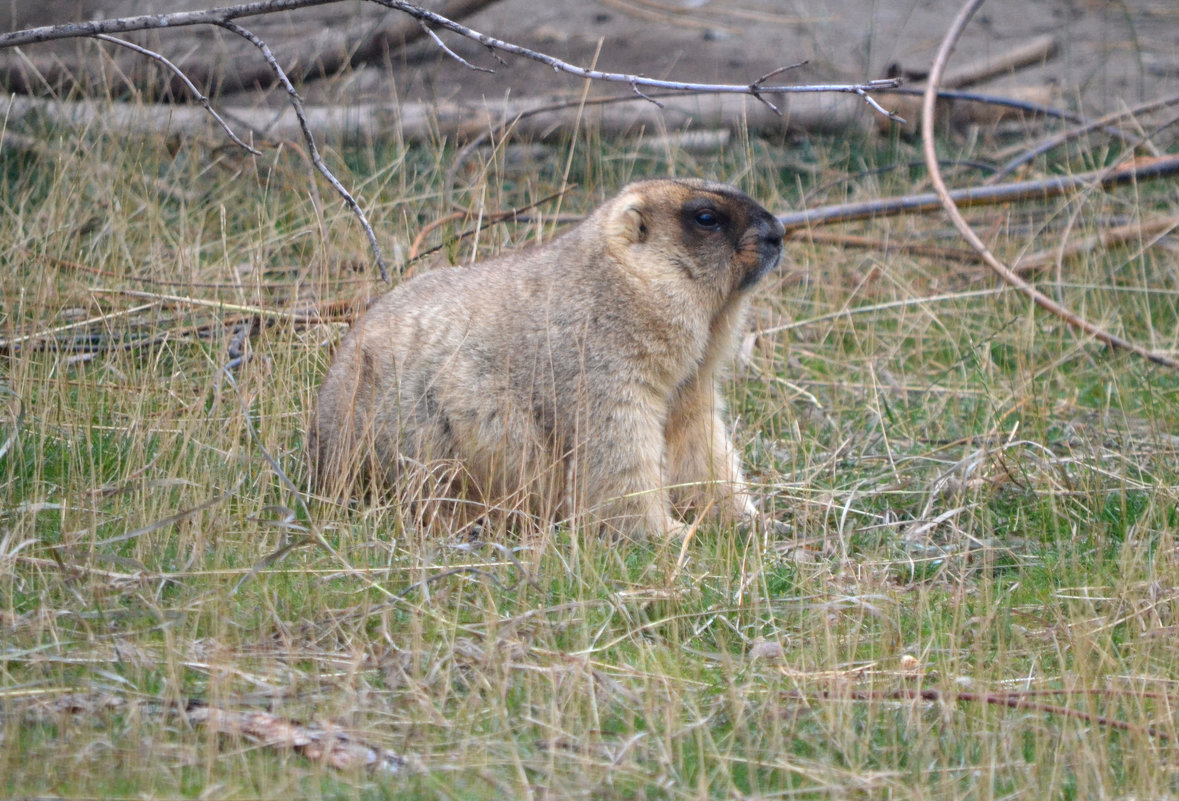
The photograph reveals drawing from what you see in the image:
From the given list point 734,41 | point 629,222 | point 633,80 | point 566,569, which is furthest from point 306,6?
point 734,41

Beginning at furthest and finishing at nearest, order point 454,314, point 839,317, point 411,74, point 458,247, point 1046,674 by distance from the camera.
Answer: point 411,74
point 839,317
point 458,247
point 454,314
point 1046,674

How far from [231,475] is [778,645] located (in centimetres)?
239

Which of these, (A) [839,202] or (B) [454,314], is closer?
(B) [454,314]

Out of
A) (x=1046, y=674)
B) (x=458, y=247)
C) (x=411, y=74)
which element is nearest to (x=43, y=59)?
Answer: (x=411, y=74)

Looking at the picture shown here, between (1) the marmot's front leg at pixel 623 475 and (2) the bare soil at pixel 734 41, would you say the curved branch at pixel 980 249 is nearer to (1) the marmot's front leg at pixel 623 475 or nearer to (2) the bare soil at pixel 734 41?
(2) the bare soil at pixel 734 41

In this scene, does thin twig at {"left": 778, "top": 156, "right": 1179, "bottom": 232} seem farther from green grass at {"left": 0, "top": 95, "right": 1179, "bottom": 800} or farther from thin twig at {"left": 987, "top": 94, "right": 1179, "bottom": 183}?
thin twig at {"left": 987, "top": 94, "right": 1179, "bottom": 183}

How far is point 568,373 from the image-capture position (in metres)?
5.17

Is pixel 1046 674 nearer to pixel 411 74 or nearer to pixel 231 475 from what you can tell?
pixel 231 475

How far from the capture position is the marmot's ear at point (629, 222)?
17.8ft

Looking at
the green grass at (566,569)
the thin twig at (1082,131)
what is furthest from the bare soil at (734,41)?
the green grass at (566,569)

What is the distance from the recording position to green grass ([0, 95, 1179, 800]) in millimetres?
3182

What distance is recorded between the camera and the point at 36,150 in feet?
26.3

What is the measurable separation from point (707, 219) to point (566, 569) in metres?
1.87

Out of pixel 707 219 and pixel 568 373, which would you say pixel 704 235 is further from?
pixel 568 373
